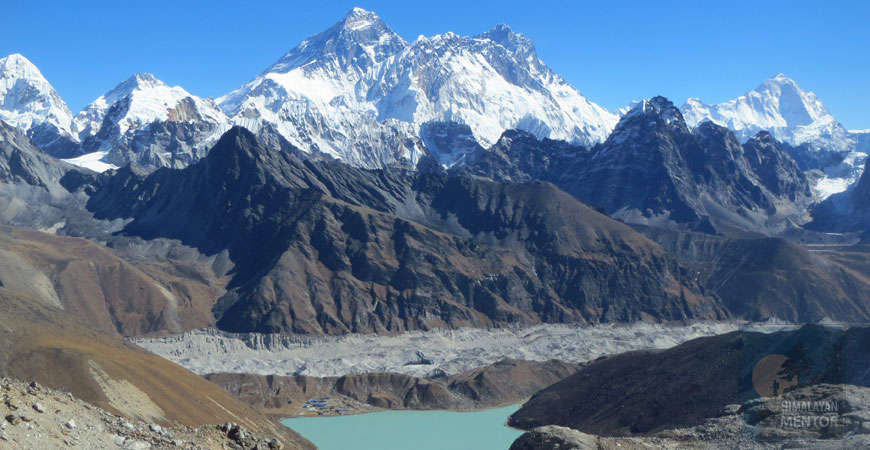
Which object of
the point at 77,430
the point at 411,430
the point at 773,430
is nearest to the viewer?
the point at 77,430

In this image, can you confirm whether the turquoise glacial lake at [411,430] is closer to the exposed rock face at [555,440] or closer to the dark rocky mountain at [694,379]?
the dark rocky mountain at [694,379]

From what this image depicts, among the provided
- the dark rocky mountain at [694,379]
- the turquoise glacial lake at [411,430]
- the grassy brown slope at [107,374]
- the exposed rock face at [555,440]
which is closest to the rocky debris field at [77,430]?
the exposed rock face at [555,440]

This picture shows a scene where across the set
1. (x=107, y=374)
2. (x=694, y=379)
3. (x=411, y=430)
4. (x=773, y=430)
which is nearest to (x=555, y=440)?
(x=773, y=430)

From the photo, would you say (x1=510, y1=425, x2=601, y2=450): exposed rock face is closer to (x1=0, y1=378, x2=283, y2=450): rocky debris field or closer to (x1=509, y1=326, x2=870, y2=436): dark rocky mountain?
(x1=0, y1=378, x2=283, y2=450): rocky debris field

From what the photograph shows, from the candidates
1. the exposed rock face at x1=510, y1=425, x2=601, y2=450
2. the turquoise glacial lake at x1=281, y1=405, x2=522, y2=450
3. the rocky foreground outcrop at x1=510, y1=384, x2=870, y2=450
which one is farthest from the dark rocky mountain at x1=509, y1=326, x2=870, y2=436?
the exposed rock face at x1=510, y1=425, x2=601, y2=450

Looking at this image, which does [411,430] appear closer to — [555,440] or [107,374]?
[107,374]

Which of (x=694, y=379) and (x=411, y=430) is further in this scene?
(x=411, y=430)

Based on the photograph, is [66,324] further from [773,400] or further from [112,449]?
[773,400]
